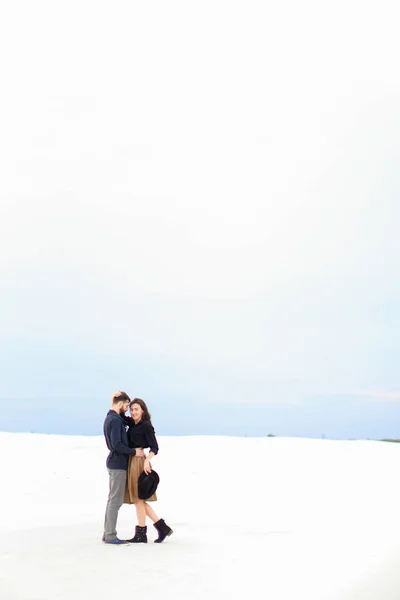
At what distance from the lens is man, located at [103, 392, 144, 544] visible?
33.8ft

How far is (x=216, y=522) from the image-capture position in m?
12.8

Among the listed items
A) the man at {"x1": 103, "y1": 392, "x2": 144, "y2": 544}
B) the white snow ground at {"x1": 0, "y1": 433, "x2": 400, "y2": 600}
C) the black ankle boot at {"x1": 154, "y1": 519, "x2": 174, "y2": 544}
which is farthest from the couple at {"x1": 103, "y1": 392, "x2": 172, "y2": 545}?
the white snow ground at {"x1": 0, "y1": 433, "x2": 400, "y2": 600}

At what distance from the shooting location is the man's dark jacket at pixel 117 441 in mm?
10289

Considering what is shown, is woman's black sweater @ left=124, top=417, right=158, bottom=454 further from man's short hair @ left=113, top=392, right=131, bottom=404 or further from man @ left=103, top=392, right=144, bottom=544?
man's short hair @ left=113, top=392, right=131, bottom=404

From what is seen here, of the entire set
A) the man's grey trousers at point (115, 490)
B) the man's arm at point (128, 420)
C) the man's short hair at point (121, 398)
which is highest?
the man's short hair at point (121, 398)

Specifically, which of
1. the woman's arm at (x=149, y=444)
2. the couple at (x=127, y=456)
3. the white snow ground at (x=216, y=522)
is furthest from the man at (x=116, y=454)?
the white snow ground at (x=216, y=522)

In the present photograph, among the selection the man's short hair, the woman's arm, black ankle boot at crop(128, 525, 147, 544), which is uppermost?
the man's short hair

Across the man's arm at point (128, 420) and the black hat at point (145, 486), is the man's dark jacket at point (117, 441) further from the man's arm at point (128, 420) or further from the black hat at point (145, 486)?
the black hat at point (145, 486)

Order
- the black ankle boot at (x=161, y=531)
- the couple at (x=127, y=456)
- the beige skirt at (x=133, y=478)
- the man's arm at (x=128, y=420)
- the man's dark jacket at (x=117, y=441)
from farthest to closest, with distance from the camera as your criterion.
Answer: the black ankle boot at (x=161, y=531) → the man's arm at (x=128, y=420) → the beige skirt at (x=133, y=478) → the couple at (x=127, y=456) → the man's dark jacket at (x=117, y=441)

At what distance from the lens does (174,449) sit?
19.3 metres

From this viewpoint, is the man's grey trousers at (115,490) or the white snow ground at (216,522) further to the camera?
the man's grey trousers at (115,490)

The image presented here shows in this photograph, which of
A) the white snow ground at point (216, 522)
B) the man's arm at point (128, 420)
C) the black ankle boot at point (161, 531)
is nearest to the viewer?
the white snow ground at point (216, 522)

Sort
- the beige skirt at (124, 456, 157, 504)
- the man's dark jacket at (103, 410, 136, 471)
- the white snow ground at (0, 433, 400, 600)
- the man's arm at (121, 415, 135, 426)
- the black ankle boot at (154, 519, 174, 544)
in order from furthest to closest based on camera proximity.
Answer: the black ankle boot at (154, 519, 174, 544)
the man's arm at (121, 415, 135, 426)
the beige skirt at (124, 456, 157, 504)
the man's dark jacket at (103, 410, 136, 471)
the white snow ground at (0, 433, 400, 600)

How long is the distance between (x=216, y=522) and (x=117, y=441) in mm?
3195
